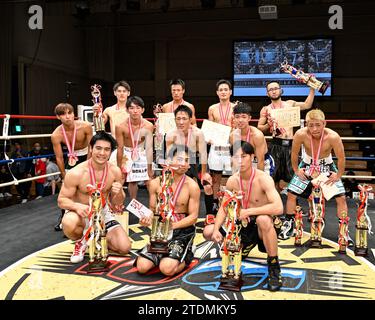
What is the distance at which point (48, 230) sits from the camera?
362 cm

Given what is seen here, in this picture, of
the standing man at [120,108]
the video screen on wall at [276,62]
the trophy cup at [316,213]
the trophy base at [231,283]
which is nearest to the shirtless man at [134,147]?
the standing man at [120,108]

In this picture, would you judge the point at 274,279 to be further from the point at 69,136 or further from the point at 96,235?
the point at 69,136

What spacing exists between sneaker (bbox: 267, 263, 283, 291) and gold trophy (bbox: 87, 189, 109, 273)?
105cm

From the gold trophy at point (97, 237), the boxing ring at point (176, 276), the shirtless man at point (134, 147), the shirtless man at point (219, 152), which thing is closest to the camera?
the boxing ring at point (176, 276)

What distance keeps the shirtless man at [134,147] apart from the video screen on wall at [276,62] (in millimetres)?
6762

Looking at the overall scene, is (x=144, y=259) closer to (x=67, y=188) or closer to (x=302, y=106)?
(x=67, y=188)

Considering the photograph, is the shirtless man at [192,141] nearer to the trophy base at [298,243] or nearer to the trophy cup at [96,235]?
the trophy base at [298,243]

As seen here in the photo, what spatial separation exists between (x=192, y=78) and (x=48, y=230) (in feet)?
27.9

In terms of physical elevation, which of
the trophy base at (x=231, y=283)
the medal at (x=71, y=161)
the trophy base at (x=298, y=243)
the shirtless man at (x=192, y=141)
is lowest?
the trophy base at (x=298, y=243)

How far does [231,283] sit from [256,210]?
0.45m

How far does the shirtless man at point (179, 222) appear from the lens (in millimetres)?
2551

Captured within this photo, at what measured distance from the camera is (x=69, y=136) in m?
3.61

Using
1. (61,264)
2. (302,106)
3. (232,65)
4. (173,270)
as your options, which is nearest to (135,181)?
(61,264)

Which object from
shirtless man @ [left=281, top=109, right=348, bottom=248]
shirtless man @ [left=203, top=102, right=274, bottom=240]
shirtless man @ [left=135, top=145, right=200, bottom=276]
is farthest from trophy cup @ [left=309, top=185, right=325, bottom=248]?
shirtless man @ [left=135, top=145, right=200, bottom=276]
